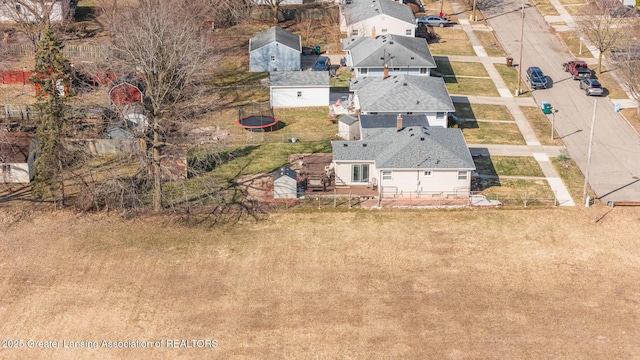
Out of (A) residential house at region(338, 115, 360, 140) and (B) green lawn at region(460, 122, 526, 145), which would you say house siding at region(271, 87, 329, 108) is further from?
(B) green lawn at region(460, 122, 526, 145)

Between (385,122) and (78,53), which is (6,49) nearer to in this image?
(78,53)

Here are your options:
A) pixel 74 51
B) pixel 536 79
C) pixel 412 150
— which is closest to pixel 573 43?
pixel 536 79

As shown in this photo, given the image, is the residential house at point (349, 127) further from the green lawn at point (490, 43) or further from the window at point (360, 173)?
the green lawn at point (490, 43)

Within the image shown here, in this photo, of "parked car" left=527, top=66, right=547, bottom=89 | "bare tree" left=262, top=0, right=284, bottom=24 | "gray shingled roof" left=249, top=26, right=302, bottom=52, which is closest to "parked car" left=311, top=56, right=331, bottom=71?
"gray shingled roof" left=249, top=26, right=302, bottom=52

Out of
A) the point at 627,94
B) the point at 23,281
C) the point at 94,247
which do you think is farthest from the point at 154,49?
the point at 627,94

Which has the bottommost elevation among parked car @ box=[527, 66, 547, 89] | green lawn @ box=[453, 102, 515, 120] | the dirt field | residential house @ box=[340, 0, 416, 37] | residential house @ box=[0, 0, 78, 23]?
the dirt field

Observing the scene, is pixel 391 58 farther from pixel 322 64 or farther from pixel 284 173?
pixel 284 173
